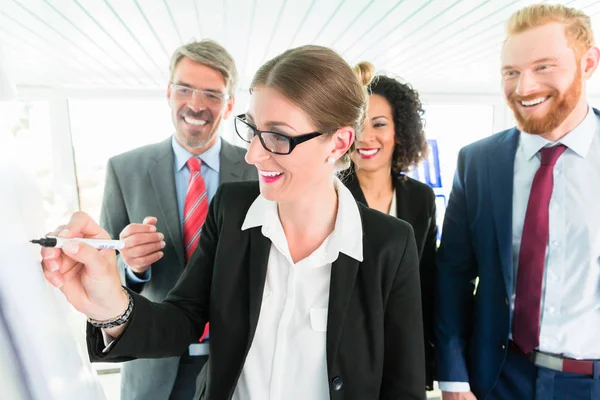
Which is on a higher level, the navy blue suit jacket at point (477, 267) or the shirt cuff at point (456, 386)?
the navy blue suit jacket at point (477, 267)

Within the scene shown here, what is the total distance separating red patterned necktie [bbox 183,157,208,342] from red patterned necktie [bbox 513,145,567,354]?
1.15m

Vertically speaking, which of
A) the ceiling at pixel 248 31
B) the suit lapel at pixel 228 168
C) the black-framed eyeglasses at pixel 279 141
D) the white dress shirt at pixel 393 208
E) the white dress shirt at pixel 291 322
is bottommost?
the white dress shirt at pixel 291 322

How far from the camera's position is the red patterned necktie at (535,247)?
1.30 m

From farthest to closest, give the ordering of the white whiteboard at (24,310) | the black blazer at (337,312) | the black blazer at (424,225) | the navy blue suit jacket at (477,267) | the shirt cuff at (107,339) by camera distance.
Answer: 1. the black blazer at (424,225)
2. the navy blue suit jacket at (477,267)
3. the black blazer at (337,312)
4. the shirt cuff at (107,339)
5. the white whiteboard at (24,310)

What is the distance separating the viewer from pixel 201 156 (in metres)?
1.67

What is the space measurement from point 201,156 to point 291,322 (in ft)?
2.87

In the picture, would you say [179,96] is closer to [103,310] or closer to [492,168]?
[103,310]

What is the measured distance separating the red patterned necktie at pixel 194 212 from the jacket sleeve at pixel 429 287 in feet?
3.07

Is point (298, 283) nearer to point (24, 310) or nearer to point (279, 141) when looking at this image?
point (279, 141)

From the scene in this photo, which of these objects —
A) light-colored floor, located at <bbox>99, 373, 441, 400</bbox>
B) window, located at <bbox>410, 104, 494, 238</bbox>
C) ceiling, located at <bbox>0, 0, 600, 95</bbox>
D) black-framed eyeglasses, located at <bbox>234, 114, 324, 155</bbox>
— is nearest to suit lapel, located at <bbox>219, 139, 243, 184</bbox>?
black-framed eyeglasses, located at <bbox>234, 114, 324, 155</bbox>

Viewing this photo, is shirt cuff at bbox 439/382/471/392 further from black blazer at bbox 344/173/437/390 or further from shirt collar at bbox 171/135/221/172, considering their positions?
shirt collar at bbox 171/135/221/172

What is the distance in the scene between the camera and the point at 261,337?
1083 millimetres

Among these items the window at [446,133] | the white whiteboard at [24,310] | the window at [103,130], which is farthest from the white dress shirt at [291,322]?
the window at [446,133]

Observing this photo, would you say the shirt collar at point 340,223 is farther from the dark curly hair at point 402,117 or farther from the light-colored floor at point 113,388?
the light-colored floor at point 113,388
